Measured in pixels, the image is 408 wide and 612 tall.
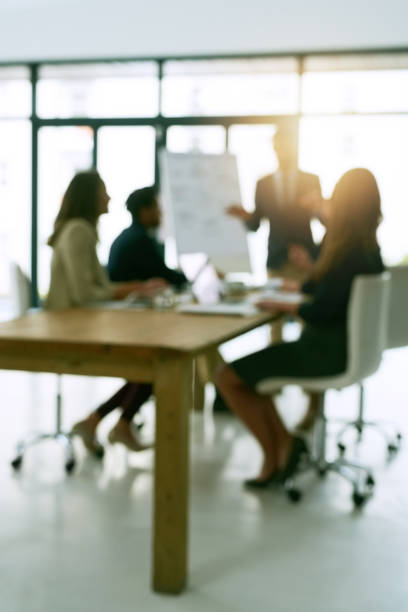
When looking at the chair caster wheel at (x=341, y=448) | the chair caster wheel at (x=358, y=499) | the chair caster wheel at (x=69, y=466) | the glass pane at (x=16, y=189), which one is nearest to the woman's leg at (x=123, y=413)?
the chair caster wheel at (x=69, y=466)

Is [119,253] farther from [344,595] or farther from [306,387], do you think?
[344,595]

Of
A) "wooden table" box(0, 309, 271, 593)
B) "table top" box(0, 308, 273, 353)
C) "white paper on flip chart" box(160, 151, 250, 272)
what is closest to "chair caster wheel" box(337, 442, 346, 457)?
"table top" box(0, 308, 273, 353)

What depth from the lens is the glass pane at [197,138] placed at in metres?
8.05

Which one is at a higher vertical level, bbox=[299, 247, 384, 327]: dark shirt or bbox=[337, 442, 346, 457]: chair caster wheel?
bbox=[299, 247, 384, 327]: dark shirt

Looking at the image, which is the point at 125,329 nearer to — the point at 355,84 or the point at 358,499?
the point at 358,499

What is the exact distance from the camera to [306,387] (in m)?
2.99

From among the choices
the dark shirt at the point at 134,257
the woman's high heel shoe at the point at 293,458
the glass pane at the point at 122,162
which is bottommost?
the woman's high heel shoe at the point at 293,458

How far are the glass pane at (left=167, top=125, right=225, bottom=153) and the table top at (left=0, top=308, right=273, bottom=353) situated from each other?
16.7 ft

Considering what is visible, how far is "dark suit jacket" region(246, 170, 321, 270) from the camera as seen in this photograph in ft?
15.0

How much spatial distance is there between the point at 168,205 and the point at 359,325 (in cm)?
178

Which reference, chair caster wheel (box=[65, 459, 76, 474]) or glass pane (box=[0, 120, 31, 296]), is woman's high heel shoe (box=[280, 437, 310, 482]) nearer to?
chair caster wheel (box=[65, 459, 76, 474])

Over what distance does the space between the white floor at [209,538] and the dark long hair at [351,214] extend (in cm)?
93

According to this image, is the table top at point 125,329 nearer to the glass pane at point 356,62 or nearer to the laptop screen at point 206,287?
the laptop screen at point 206,287

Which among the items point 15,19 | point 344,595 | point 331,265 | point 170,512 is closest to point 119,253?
point 331,265
